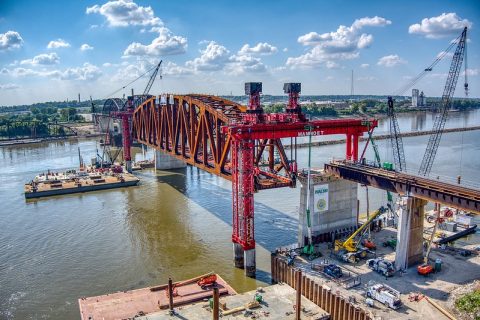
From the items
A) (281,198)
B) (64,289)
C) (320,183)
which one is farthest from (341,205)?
(64,289)

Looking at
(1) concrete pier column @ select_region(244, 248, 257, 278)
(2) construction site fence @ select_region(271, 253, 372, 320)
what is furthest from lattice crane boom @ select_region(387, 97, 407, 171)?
(1) concrete pier column @ select_region(244, 248, 257, 278)

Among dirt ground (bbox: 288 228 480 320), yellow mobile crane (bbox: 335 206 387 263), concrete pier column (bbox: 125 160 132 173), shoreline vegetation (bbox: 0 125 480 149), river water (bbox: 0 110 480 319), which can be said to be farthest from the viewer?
shoreline vegetation (bbox: 0 125 480 149)

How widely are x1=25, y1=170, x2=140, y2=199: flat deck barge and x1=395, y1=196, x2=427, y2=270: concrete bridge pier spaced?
62605 millimetres

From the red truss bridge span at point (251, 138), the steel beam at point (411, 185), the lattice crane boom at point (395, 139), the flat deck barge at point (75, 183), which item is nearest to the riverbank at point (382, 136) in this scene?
the lattice crane boom at point (395, 139)

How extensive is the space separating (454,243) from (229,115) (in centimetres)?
3109

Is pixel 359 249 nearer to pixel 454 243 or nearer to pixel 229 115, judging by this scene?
pixel 454 243

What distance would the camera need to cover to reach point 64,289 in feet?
140

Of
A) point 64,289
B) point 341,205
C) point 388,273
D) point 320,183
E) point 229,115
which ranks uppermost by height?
point 229,115

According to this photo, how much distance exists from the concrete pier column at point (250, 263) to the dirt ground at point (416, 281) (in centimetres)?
464

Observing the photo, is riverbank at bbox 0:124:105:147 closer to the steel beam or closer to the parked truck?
the steel beam

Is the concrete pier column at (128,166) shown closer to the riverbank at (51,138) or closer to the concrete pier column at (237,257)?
the concrete pier column at (237,257)

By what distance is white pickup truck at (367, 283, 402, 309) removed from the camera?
106 feet

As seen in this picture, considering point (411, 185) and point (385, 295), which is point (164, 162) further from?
point (385, 295)

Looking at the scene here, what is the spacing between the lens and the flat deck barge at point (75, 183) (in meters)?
81.0
